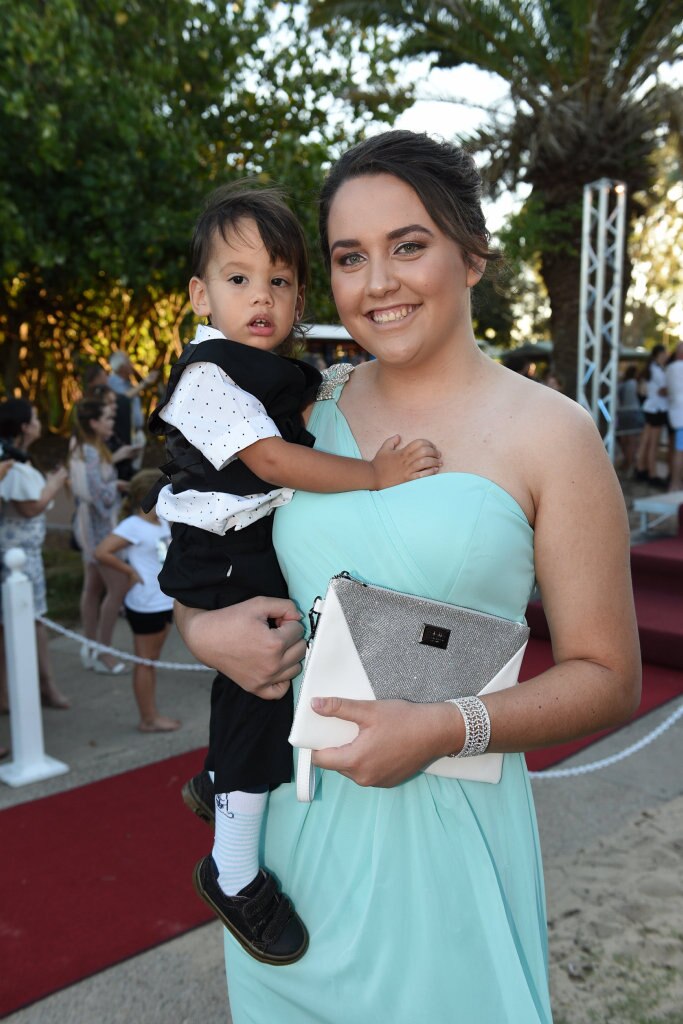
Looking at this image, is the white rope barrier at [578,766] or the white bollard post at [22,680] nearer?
the white rope barrier at [578,766]

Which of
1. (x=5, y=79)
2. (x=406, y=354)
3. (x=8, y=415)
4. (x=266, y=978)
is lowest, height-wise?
(x=266, y=978)

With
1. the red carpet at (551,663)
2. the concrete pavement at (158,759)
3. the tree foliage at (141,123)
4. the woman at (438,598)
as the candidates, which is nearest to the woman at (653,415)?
the tree foliage at (141,123)

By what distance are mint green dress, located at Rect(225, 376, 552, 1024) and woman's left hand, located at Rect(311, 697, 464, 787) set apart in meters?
0.22

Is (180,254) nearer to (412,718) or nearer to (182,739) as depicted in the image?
(182,739)

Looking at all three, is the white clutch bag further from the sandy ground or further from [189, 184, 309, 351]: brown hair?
the sandy ground

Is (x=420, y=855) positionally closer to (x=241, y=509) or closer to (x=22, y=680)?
(x=241, y=509)

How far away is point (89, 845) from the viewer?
437 cm

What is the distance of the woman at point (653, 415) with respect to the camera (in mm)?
13766

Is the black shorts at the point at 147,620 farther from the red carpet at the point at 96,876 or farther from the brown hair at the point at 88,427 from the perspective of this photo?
the brown hair at the point at 88,427

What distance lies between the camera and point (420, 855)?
5.29 feet

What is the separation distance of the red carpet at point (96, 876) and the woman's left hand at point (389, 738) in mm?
2486

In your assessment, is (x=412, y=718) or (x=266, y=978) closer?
(x=412, y=718)

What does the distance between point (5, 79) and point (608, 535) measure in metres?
9.01

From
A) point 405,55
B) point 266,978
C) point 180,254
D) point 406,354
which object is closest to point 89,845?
point 266,978
